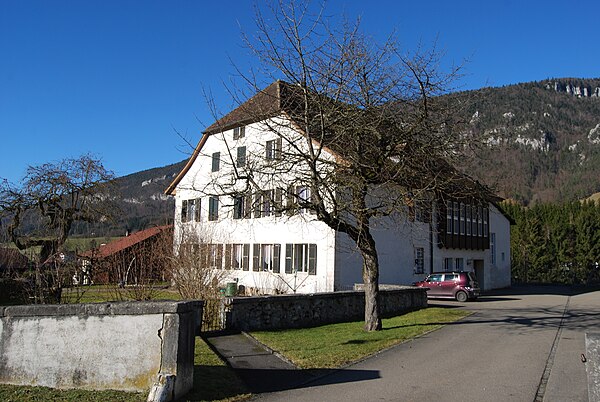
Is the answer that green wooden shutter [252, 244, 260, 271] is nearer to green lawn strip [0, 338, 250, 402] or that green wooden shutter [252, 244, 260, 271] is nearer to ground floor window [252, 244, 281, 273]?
ground floor window [252, 244, 281, 273]

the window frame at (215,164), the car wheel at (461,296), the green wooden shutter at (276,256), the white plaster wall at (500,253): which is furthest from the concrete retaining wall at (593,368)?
the white plaster wall at (500,253)

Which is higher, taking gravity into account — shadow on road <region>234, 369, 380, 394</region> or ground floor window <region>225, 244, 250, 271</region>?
ground floor window <region>225, 244, 250, 271</region>

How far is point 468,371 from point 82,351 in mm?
6861

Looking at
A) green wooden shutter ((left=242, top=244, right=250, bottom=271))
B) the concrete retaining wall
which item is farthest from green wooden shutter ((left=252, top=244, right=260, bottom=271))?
the concrete retaining wall

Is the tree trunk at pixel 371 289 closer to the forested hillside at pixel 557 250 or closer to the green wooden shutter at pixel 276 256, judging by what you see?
the green wooden shutter at pixel 276 256

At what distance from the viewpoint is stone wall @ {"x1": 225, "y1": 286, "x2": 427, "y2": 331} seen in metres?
14.6

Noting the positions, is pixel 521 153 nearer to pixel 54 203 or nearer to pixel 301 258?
pixel 301 258

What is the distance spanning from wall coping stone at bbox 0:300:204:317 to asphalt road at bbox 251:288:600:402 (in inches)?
74.7

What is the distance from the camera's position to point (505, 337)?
47.6 feet

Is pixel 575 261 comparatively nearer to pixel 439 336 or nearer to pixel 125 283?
pixel 439 336

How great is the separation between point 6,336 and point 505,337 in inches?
471

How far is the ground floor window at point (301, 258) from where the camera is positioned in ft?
96.5

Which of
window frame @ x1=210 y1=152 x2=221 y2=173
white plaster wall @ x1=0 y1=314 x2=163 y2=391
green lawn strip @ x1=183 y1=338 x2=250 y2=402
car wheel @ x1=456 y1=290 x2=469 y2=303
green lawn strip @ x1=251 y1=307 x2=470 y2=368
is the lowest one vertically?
car wheel @ x1=456 y1=290 x2=469 y2=303

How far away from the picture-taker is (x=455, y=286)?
98.1 ft
